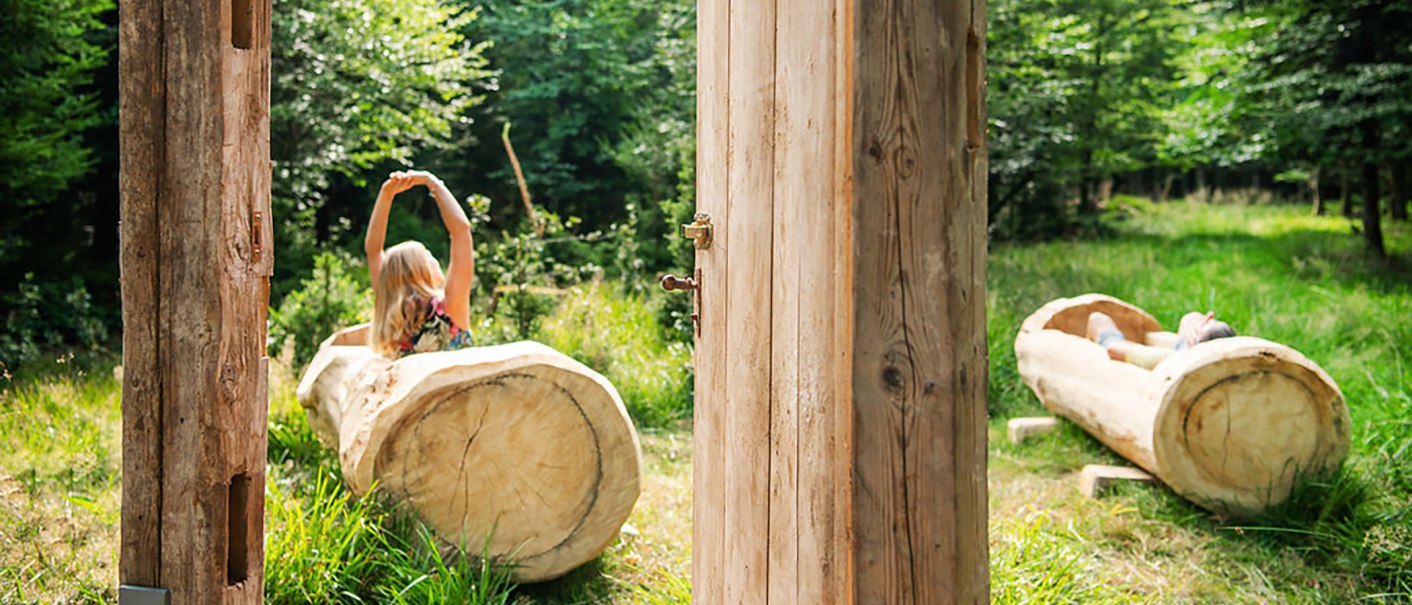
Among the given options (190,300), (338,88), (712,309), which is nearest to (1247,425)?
(712,309)

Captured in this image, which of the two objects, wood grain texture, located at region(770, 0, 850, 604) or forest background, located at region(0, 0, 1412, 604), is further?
forest background, located at region(0, 0, 1412, 604)

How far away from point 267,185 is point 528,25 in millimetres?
12361

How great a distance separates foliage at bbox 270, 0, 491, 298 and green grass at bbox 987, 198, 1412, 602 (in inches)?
238

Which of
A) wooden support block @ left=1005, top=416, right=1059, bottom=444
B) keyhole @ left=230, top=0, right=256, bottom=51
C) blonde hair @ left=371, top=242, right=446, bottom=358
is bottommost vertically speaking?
wooden support block @ left=1005, top=416, right=1059, bottom=444

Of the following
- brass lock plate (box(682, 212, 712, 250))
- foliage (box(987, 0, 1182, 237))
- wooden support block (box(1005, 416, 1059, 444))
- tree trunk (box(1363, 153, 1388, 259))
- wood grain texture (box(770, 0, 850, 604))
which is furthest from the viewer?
foliage (box(987, 0, 1182, 237))

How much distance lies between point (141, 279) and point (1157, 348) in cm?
494

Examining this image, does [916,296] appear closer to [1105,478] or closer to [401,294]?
[401,294]

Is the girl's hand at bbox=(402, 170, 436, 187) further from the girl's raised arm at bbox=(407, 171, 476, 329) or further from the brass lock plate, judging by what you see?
the brass lock plate

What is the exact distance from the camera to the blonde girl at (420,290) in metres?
4.73

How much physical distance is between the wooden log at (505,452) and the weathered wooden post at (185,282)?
117 cm

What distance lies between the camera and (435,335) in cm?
475

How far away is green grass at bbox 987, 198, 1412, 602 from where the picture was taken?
168 inches

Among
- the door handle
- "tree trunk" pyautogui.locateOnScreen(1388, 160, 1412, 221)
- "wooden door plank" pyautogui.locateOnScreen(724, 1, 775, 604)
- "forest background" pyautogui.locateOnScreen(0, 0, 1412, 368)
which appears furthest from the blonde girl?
"tree trunk" pyautogui.locateOnScreen(1388, 160, 1412, 221)

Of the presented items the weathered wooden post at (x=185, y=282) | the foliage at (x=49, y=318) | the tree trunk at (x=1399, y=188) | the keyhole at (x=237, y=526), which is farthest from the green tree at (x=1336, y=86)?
the foliage at (x=49, y=318)
